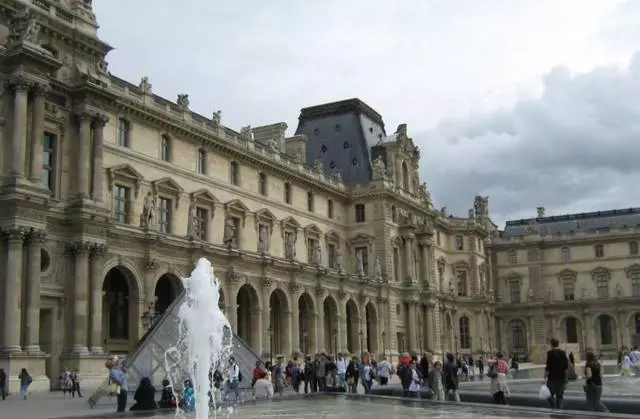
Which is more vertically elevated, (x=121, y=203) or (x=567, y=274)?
(x=121, y=203)

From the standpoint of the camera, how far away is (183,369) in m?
28.8

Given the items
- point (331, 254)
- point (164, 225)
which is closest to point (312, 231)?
point (331, 254)

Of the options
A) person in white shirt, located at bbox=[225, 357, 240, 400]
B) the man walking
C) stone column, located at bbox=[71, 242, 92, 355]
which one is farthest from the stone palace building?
the man walking

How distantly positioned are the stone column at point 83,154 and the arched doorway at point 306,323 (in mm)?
20752

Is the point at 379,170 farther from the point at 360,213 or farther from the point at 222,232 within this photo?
the point at 222,232

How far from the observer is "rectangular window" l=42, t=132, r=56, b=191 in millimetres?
31359

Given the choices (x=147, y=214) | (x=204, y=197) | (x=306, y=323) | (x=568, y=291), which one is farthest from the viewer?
(x=568, y=291)

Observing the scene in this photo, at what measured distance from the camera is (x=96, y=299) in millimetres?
31625

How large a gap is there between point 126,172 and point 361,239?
26.4 m

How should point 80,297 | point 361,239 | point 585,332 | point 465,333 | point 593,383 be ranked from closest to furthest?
point 593,383, point 80,297, point 361,239, point 465,333, point 585,332

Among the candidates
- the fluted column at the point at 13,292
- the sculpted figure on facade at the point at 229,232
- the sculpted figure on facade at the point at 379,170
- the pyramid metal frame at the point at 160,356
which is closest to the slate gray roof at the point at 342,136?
the sculpted figure on facade at the point at 379,170

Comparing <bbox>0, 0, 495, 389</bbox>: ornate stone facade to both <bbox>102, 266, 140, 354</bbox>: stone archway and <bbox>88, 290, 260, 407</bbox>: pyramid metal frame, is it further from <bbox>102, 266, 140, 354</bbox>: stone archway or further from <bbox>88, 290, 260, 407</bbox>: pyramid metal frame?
<bbox>88, 290, 260, 407</bbox>: pyramid metal frame

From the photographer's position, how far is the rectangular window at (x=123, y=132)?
37969 millimetres

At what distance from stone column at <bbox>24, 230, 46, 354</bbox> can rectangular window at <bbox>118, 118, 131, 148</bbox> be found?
10017mm
